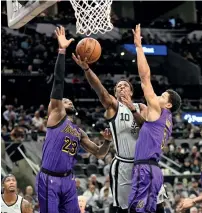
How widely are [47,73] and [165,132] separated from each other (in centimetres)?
1367

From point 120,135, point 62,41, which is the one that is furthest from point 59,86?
point 120,135

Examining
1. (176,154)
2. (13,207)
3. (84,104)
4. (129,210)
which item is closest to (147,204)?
(129,210)

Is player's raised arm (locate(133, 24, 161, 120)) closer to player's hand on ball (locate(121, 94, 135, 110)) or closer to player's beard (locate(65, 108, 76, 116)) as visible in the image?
player's hand on ball (locate(121, 94, 135, 110))

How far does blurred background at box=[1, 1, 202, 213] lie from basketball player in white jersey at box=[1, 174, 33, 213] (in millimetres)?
3812

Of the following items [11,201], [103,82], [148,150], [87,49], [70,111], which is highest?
[103,82]

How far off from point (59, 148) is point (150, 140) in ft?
3.05

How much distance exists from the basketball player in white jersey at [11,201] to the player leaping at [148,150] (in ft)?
5.69

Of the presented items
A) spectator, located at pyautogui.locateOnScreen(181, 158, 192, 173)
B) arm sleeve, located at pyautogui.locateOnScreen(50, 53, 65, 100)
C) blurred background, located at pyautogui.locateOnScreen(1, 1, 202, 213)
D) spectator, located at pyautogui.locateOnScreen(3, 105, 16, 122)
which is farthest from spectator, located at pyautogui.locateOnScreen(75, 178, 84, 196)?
arm sleeve, located at pyautogui.locateOnScreen(50, 53, 65, 100)

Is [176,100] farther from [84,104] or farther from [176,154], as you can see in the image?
[84,104]

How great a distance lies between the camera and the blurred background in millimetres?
12586

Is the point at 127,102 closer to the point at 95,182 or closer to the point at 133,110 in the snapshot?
the point at 133,110

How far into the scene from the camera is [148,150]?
566 cm

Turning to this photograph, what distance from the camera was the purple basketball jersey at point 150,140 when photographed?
18.6 ft

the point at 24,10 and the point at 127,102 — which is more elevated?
the point at 24,10
